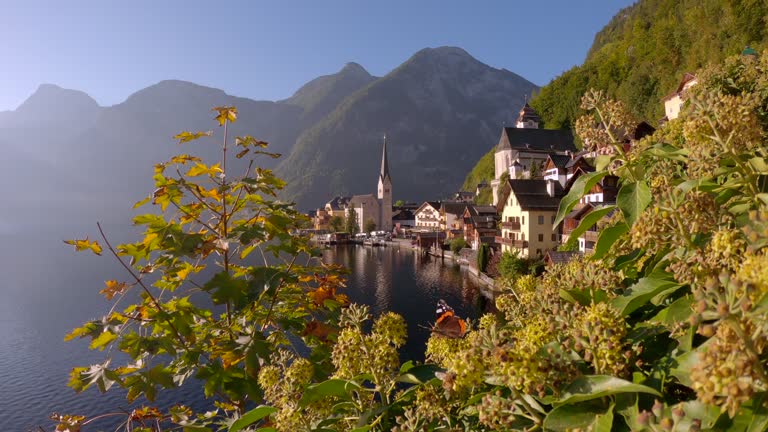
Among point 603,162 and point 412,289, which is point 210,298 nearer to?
point 603,162

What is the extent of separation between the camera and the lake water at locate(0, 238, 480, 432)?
96.1 ft

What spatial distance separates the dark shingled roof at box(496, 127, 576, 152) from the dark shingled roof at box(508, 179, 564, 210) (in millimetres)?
41339

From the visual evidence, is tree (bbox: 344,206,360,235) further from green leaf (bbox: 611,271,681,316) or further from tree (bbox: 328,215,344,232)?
green leaf (bbox: 611,271,681,316)

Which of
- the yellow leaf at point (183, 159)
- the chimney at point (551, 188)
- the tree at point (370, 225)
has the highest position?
the chimney at point (551, 188)

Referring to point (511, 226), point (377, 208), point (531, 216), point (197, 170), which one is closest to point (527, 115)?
point (377, 208)

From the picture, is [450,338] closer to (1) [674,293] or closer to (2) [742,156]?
(1) [674,293]

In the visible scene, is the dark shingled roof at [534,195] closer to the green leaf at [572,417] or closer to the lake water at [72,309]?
the lake water at [72,309]

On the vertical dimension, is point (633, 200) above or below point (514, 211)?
above

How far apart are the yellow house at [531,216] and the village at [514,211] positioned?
0.35 feet

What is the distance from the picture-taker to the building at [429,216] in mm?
105688

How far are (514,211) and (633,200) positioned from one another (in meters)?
51.7

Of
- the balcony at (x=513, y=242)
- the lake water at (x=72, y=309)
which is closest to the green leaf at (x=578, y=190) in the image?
the lake water at (x=72, y=309)

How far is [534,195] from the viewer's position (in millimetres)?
50062

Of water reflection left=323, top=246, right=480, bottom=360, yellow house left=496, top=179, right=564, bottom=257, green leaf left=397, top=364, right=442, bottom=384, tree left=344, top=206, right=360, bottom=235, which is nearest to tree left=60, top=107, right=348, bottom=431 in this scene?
green leaf left=397, top=364, right=442, bottom=384
